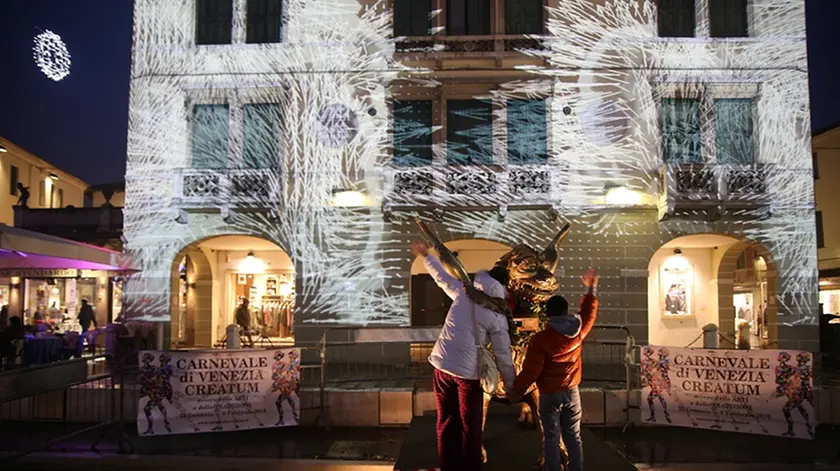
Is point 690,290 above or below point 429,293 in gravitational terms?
above

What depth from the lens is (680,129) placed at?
17.9m

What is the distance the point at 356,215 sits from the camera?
17.9m

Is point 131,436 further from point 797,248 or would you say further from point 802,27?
point 802,27

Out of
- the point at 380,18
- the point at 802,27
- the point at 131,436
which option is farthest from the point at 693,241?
the point at 131,436

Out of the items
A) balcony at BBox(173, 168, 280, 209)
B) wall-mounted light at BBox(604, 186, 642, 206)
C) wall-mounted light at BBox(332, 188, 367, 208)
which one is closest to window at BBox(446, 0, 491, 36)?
wall-mounted light at BBox(332, 188, 367, 208)

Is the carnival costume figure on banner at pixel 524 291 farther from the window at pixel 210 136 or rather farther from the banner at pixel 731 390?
the window at pixel 210 136

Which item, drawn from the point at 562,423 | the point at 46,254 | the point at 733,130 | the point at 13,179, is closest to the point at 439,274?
the point at 562,423

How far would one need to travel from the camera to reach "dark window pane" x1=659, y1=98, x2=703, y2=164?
1777 centimetres

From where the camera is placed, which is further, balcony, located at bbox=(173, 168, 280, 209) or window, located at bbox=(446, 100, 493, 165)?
window, located at bbox=(446, 100, 493, 165)

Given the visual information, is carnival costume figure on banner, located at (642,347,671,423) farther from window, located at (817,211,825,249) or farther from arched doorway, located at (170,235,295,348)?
window, located at (817,211,825,249)

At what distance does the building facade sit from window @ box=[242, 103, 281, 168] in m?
0.06

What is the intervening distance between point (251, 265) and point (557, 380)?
57.0ft

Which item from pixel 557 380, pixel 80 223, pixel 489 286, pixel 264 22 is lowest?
pixel 557 380

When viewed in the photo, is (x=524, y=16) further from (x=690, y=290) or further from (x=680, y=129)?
(x=690, y=290)
